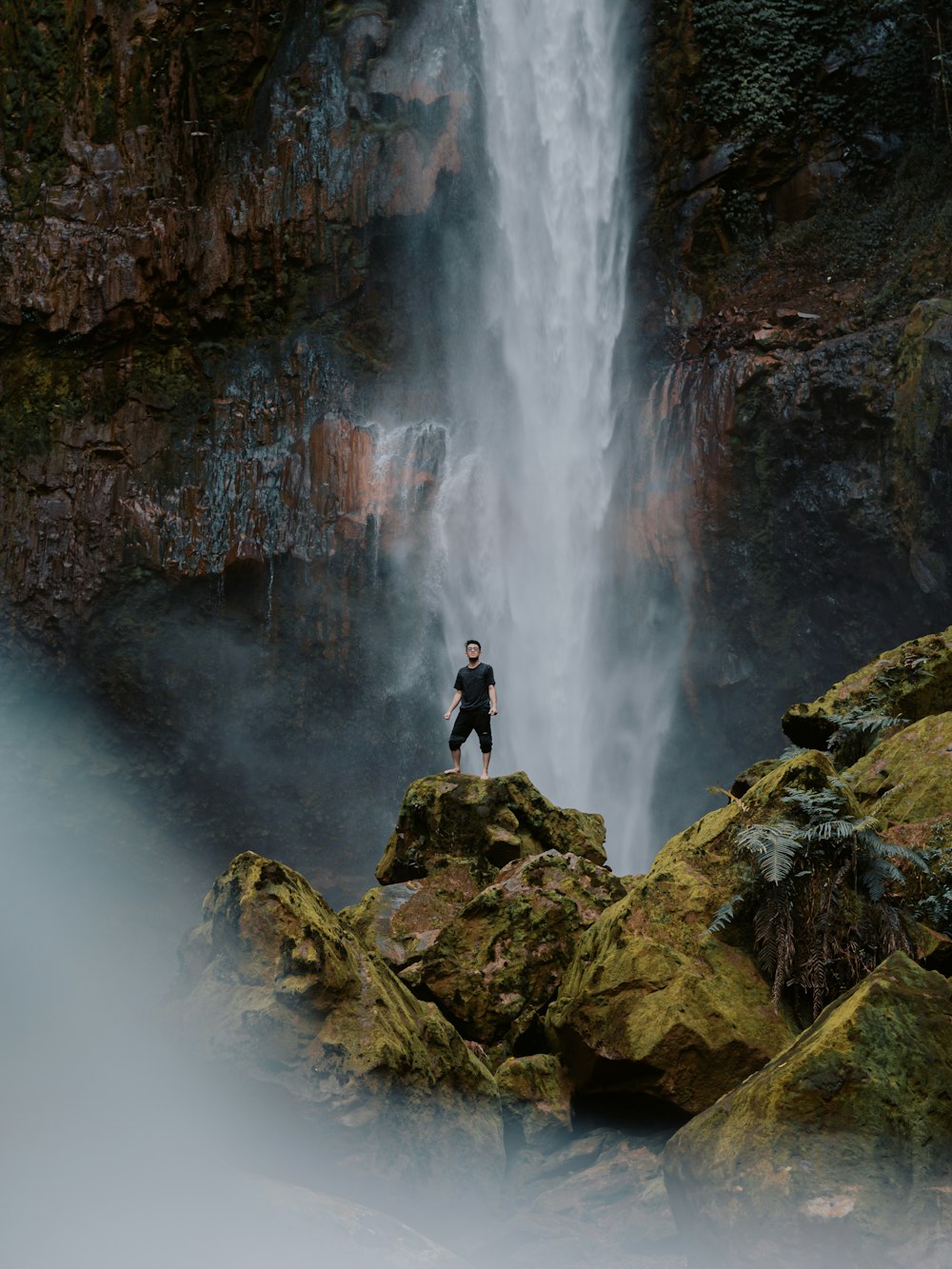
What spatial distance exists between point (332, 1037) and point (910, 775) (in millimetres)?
3292

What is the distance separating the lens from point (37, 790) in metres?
18.6

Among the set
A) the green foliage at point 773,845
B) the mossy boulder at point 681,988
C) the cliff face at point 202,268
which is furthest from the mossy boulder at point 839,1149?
the cliff face at point 202,268

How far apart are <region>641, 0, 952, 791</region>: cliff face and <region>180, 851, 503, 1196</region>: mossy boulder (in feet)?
41.2

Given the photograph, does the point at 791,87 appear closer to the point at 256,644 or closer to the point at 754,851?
the point at 256,644

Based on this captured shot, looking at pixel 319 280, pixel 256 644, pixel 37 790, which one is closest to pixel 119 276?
pixel 319 280

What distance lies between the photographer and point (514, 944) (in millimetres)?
6562

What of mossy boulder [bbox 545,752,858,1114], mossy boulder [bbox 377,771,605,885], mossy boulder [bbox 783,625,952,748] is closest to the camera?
mossy boulder [bbox 545,752,858,1114]

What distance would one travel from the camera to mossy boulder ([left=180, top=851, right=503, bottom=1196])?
14.9 feet

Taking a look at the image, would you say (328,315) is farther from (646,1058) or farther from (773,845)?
(646,1058)

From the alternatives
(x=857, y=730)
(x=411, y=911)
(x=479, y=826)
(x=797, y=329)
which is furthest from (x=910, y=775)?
(x=797, y=329)

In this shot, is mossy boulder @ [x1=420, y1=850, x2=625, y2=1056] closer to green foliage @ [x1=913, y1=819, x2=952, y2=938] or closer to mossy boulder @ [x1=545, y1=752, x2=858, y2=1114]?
mossy boulder @ [x1=545, y1=752, x2=858, y2=1114]

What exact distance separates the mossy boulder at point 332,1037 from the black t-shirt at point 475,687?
5395mm

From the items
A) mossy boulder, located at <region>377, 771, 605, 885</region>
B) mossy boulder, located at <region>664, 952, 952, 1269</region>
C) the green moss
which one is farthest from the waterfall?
mossy boulder, located at <region>664, 952, 952, 1269</region>

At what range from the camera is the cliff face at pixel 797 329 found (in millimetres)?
16703
